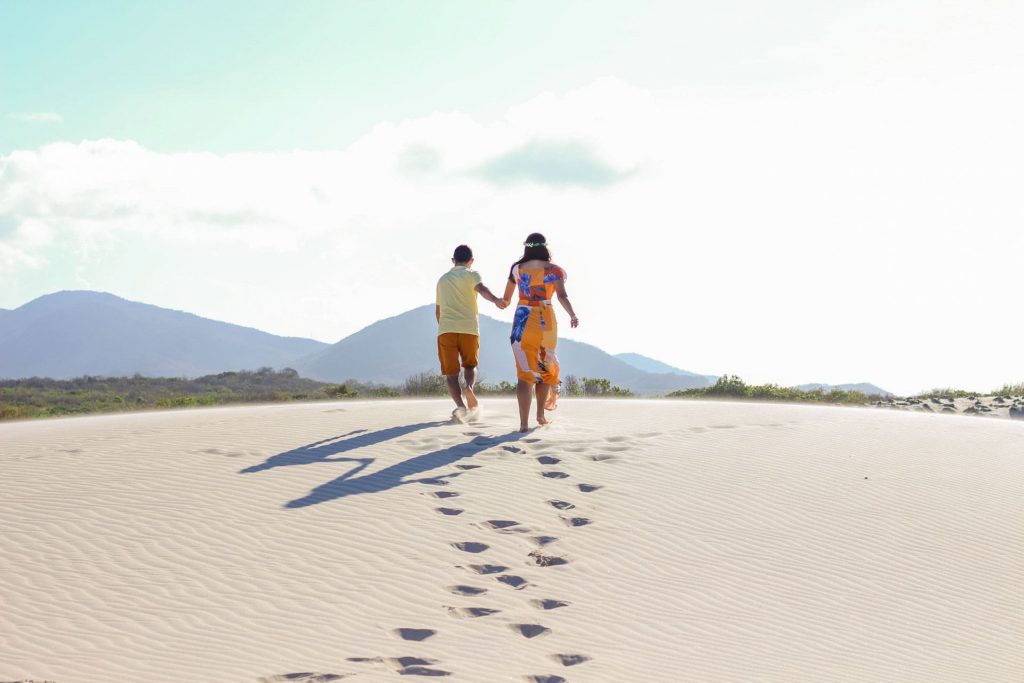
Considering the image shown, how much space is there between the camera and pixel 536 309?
1026cm

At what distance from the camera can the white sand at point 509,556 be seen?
550cm

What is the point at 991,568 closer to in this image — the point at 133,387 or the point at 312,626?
the point at 312,626

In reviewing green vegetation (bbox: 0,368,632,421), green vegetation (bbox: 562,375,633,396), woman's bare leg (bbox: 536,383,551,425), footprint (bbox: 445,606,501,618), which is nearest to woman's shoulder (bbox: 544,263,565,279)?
woman's bare leg (bbox: 536,383,551,425)

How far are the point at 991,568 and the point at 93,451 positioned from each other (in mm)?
9173

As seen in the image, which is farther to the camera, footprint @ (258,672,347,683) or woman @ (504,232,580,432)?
woman @ (504,232,580,432)

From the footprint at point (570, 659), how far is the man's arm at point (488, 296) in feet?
18.5

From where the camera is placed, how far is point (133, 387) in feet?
105

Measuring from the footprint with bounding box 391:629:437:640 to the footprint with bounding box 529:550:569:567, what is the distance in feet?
4.31

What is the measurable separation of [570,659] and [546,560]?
58.6 inches

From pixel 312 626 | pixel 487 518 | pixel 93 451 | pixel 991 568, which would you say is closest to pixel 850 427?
pixel 991 568

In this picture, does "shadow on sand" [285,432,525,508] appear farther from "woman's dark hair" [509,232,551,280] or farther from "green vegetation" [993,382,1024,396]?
Answer: "green vegetation" [993,382,1024,396]

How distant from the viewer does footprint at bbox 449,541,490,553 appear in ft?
22.9

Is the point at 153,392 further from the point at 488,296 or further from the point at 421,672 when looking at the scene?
the point at 421,672

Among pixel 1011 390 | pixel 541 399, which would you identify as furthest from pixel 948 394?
pixel 541 399
